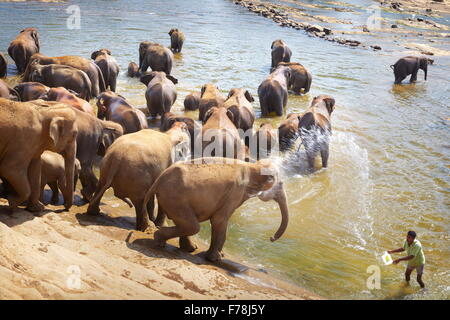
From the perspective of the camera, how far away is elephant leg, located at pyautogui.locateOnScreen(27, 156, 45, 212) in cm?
576

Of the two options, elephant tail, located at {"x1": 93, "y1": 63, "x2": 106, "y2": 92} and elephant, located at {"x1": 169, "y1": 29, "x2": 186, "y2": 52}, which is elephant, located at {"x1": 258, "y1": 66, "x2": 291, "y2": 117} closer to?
elephant tail, located at {"x1": 93, "y1": 63, "x2": 106, "y2": 92}

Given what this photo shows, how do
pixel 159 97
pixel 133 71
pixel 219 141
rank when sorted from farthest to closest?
pixel 133 71 < pixel 159 97 < pixel 219 141

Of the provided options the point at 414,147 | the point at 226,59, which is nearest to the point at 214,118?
the point at 414,147

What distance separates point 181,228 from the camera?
576cm

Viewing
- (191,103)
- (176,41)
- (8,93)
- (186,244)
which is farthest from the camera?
(176,41)

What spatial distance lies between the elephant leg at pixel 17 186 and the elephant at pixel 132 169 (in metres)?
0.89

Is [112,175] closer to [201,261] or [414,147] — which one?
[201,261]

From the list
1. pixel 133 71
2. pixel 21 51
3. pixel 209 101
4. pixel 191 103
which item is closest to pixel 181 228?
pixel 209 101

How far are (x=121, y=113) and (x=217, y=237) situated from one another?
161 inches

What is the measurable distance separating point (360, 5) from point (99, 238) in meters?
51.8

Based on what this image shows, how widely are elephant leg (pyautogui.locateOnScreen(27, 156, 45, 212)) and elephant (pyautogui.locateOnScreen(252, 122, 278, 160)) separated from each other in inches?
196

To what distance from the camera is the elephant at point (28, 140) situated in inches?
214

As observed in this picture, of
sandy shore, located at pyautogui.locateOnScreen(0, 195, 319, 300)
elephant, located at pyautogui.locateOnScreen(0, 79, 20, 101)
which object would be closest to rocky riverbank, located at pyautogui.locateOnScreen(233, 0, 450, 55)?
elephant, located at pyautogui.locateOnScreen(0, 79, 20, 101)

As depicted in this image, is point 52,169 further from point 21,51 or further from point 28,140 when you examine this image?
point 21,51
